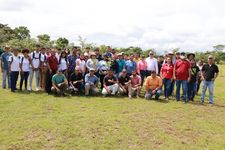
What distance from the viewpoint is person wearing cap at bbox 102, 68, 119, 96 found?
574 inches

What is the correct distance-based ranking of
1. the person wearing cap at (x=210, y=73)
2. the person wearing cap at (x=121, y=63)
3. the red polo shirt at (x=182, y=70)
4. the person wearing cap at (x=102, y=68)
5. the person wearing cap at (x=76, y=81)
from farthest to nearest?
1. the person wearing cap at (x=121, y=63)
2. the person wearing cap at (x=102, y=68)
3. the person wearing cap at (x=76, y=81)
4. the red polo shirt at (x=182, y=70)
5. the person wearing cap at (x=210, y=73)

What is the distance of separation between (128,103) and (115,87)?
1915 millimetres

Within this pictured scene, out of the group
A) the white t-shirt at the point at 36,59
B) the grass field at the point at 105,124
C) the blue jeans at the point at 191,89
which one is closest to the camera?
the grass field at the point at 105,124

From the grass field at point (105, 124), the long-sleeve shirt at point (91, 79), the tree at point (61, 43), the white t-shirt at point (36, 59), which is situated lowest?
the grass field at point (105, 124)

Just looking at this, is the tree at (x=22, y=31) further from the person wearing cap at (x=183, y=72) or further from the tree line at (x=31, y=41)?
the person wearing cap at (x=183, y=72)

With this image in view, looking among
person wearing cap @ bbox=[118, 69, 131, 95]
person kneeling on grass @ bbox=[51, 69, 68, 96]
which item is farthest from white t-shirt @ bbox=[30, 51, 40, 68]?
person wearing cap @ bbox=[118, 69, 131, 95]

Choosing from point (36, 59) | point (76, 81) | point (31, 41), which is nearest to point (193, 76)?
point (76, 81)

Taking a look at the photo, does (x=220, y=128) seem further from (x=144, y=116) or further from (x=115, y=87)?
(x=115, y=87)

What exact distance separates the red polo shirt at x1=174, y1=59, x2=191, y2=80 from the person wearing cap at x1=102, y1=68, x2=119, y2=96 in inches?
114

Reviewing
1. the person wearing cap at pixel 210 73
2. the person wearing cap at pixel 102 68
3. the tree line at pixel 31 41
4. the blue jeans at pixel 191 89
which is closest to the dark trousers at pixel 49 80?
the person wearing cap at pixel 102 68

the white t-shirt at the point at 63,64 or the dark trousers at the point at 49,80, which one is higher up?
the white t-shirt at the point at 63,64

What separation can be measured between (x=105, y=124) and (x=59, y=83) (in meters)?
5.18

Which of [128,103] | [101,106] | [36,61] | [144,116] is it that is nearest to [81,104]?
[101,106]

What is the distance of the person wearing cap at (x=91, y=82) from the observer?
14269mm
